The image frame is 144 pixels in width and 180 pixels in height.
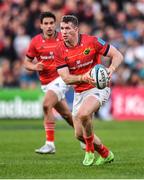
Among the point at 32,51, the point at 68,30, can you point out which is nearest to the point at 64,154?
the point at 32,51

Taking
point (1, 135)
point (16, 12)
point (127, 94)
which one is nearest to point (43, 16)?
point (1, 135)

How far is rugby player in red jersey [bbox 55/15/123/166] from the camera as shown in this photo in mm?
10922

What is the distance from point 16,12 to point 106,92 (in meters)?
16.0

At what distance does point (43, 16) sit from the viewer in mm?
13523

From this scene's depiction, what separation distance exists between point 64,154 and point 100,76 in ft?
9.92

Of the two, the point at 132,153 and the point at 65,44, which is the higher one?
the point at 65,44

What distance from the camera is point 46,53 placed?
549 inches

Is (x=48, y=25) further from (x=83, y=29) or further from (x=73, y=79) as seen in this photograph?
(x=83, y=29)

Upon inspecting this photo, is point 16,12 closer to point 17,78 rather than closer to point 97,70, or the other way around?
point 17,78

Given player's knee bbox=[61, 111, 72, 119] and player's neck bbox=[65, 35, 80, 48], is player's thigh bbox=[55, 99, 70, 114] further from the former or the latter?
player's neck bbox=[65, 35, 80, 48]

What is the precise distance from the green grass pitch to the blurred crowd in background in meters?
3.50

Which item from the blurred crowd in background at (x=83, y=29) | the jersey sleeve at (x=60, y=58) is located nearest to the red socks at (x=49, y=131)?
the jersey sleeve at (x=60, y=58)

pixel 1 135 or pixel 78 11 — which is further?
pixel 78 11

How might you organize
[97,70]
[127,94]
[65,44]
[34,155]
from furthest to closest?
[127,94] → [34,155] → [65,44] → [97,70]
